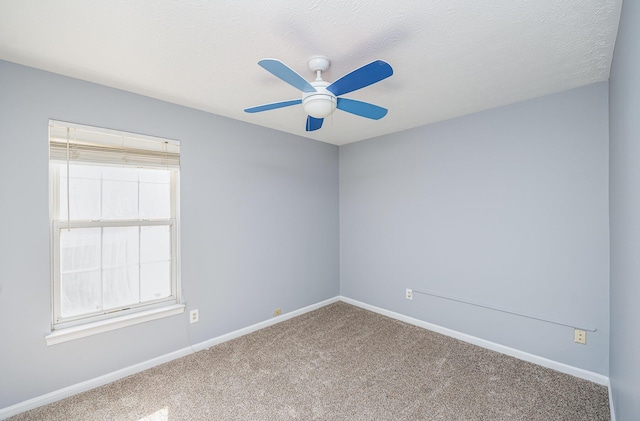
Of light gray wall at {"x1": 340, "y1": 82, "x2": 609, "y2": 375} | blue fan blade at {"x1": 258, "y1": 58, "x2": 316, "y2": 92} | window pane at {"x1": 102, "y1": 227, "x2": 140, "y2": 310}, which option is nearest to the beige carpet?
light gray wall at {"x1": 340, "y1": 82, "x2": 609, "y2": 375}

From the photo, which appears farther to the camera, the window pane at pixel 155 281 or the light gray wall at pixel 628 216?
the window pane at pixel 155 281

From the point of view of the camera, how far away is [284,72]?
1414mm

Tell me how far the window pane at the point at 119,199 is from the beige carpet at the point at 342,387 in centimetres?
132

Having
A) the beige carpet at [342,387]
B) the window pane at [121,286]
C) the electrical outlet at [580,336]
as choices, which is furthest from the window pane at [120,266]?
the electrical outlet at [580,336]

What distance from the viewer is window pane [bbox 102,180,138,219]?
90.3 inches

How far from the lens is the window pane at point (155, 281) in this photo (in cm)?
250

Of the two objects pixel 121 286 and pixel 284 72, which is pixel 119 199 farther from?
pixel 284 72

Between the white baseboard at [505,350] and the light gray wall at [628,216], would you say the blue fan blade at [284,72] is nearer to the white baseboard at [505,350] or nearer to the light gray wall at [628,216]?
the light gray wall at [628,216]

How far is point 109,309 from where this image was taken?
7.55 ft

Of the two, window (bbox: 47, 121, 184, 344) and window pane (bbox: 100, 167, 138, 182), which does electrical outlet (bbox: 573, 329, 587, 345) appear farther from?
window pane (bbox: 100, 167, 138, 182)

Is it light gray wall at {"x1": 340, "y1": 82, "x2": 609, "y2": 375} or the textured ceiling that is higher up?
the textured ceiling

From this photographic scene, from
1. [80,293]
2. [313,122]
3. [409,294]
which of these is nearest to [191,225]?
[80,293]

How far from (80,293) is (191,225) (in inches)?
37.2

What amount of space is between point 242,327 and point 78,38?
2.72 meters
